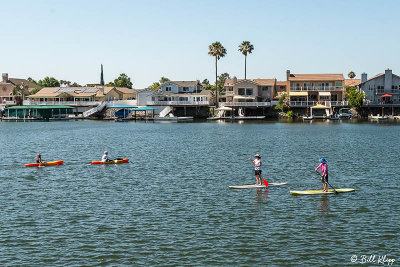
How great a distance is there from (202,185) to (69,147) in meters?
35.0

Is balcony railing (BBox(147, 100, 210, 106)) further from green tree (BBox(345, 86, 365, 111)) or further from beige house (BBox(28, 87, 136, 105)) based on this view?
green tree (BBox(345, 86, 365, 111))

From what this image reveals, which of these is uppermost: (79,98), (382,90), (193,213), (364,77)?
(364,77)

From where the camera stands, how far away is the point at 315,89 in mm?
139125

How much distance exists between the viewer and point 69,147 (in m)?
66.4

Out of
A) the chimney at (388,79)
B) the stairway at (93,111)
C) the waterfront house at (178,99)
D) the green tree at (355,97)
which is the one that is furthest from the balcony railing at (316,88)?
the stairway at (93,111)

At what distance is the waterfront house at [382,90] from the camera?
446 ft

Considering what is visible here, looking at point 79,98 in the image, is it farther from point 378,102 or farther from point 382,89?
point 382,89

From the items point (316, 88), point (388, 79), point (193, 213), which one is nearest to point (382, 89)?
point (388, 79)

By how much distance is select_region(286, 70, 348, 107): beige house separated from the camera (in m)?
137

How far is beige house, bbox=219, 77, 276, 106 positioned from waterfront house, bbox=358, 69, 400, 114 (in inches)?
1064

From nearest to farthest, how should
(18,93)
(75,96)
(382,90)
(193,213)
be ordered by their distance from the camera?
(193,213)
(382,90)
(75,96)
(18,93)

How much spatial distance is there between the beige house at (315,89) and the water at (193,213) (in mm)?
85521

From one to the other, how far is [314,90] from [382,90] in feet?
62.0

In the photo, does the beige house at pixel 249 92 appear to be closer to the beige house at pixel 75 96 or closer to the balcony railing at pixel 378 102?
the balcony railing at pixel 378 102
